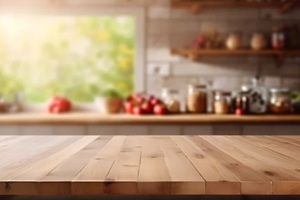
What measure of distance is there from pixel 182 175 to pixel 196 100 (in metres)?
2.45

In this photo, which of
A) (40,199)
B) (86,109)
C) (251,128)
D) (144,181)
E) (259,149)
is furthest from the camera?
(86,109)

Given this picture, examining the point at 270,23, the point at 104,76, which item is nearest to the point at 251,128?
the point at 270,23

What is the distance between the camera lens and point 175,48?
3.79 metres

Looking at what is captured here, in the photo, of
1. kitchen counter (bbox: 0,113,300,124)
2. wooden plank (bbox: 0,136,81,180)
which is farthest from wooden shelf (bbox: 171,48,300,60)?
wooden plank (bbox: 0,136,81,180)

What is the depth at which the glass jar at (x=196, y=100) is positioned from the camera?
3471 millimetres

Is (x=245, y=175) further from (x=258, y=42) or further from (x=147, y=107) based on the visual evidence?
(x=258, y=42)

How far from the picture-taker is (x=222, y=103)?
3.42 metres

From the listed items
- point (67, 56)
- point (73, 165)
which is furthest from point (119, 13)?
point (73, 165)

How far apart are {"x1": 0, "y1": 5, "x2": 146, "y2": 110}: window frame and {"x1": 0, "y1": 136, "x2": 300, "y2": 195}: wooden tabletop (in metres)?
2.15

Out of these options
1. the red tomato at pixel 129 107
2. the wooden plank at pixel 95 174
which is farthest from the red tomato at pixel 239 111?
the wooden plank at pixel 95 174

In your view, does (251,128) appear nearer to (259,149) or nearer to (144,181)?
(259,149)

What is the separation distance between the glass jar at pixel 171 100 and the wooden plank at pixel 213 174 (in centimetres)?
198

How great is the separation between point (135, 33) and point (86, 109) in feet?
2.76

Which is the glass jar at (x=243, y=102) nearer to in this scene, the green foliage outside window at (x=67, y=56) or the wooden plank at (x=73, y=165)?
the green foliage outside window at (x=67, y=56)
